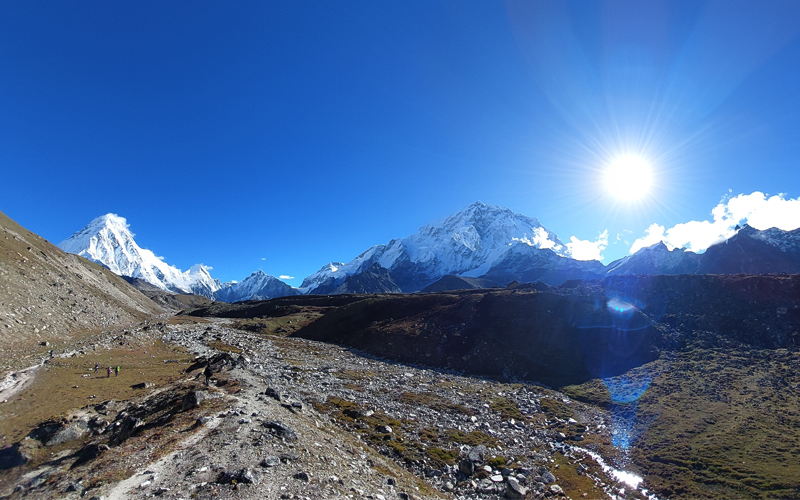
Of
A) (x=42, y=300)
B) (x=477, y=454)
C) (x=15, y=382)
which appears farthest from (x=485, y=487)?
(x=42, y=300)

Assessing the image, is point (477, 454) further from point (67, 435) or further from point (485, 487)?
point (67, 435)

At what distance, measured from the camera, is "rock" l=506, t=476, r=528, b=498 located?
1021 inches

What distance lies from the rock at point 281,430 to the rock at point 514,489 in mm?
17329

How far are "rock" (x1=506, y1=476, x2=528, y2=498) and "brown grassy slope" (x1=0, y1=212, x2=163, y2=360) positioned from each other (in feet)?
254

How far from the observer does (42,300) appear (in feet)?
255

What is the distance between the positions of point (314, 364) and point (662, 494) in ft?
189

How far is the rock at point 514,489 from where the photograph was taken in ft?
85.0

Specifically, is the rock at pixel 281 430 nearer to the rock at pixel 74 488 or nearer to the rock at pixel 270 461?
the rock at pixel 270 461

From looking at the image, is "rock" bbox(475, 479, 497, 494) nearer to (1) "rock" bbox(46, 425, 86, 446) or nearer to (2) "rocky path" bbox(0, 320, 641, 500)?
(2) "rocky path" bbox(0, 320, 641, 500)

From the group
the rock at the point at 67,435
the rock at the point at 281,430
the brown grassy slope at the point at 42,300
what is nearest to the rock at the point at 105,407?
the rock at the point at 67,435

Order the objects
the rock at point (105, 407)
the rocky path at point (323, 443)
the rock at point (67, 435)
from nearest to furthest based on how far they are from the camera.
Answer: the rocky path at point (323, 443) < the rock at point (67, 435) < the rock at point (105, 407)

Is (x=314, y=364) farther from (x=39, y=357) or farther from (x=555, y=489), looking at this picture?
(x=555, y=489)

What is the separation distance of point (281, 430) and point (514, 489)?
62.1ft

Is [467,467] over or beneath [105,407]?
beneath
